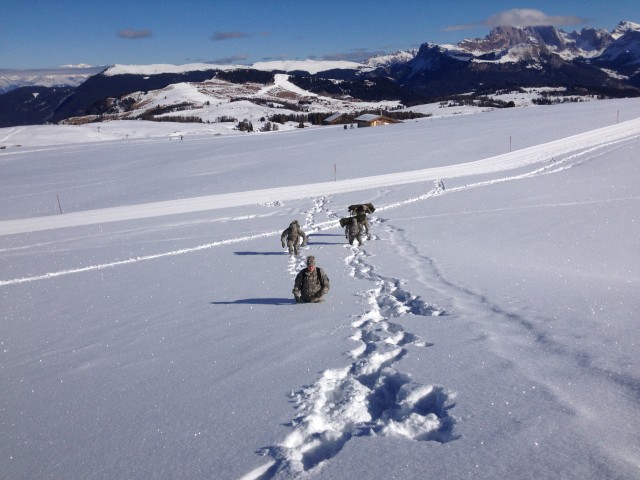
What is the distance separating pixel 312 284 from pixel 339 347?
2122 mm

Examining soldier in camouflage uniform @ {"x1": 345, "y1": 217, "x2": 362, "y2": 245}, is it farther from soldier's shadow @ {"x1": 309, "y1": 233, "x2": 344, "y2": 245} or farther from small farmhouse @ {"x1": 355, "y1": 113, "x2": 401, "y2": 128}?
small farmhouse @ {"x1": 355, "y1": 113, "x2": 401, "y2": 128}

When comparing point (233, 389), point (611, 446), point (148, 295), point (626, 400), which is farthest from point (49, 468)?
point (148, 295)

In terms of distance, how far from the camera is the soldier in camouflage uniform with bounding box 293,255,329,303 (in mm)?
8383

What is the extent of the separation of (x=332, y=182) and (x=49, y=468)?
2393 cm

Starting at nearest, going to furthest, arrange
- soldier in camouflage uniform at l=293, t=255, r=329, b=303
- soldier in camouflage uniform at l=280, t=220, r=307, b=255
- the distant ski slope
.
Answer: soldier in camouflage uniform at l=293, t=255, r=329, b=303, soldier in camouflage uniform at l=280, t=220, r=307, b=255, the distant ski slope

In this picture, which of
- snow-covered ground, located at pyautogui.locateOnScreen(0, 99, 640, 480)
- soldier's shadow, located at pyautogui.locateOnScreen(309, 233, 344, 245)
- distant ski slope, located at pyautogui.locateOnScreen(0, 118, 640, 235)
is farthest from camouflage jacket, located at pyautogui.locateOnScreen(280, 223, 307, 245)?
distant ski slope, located at pyautogui.locateOnScreen(0, 118, 640, 235)

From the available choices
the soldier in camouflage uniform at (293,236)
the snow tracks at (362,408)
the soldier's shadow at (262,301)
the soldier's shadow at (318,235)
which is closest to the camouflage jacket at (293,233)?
the soldier in camouflage uniform at (293,236)

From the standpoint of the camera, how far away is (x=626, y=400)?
4.45 metres

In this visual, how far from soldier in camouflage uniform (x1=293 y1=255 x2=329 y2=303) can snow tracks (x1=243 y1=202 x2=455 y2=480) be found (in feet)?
5.71

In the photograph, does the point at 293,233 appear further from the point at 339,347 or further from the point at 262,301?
the point at 339,347

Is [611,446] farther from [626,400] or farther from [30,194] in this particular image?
[30,194]

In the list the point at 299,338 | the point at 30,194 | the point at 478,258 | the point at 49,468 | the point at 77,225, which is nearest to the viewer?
the point at 49,468

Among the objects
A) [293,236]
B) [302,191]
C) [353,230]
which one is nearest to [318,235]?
[353,230]

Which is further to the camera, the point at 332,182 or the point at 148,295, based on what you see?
the point at 332,182
